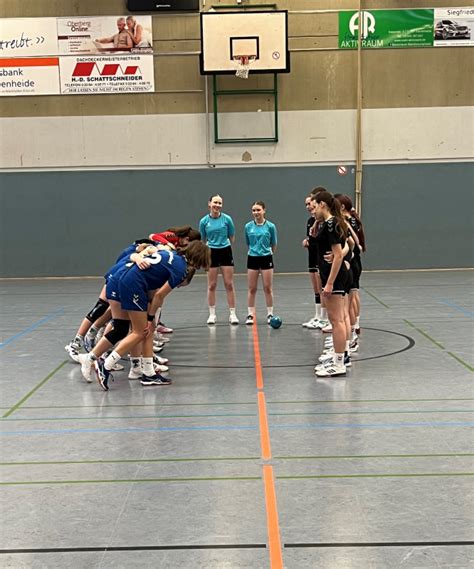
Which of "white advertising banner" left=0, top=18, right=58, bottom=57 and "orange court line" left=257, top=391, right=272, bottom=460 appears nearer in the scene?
"orange court line" left=257, top=391, right=272, bottom=460

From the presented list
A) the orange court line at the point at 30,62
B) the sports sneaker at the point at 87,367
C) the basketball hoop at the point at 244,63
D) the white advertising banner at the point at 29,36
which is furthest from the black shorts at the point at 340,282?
the white advertising banner at the point at 29,36

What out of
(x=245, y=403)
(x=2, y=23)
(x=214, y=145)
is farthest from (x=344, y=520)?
(x=2, y=23)

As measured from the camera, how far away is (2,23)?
15844mm

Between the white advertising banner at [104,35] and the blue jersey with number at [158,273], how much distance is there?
11083 mm

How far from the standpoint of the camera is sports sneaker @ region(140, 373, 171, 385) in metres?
6.34

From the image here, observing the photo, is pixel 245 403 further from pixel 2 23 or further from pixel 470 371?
pixel 2 23

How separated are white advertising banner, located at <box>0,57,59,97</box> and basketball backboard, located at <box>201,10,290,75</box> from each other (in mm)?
3517

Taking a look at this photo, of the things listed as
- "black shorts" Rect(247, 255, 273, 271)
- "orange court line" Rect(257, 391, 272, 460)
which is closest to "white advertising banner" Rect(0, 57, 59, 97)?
"black shorts" Rect(247, 255, 273, 271)

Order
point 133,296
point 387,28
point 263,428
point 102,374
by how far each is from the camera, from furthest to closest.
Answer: point 387,28, point 102,374, point 133,296, point 263,428

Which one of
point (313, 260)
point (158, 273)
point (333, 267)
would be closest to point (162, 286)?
point (158, 273)

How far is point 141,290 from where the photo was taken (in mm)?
6004

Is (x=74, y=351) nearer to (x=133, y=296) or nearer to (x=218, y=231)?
(x=133, y=296)

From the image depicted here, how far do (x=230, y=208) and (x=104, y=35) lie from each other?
15.8 ft

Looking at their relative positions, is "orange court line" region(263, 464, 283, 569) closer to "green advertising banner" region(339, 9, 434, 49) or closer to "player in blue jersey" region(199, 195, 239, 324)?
"player in blue jersey" region(199, 195, 239, 324)
